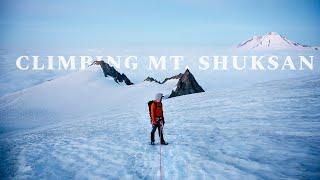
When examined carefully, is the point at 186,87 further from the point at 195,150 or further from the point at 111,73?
the point at 195,150

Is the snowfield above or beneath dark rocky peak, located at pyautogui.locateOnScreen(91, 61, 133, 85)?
beneath

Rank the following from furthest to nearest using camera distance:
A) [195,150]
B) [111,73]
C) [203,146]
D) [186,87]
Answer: [111,73], [186,87], [203,146], [195,150]

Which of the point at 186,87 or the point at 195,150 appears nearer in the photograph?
the point at 195,150

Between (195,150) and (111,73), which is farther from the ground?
(111,73)

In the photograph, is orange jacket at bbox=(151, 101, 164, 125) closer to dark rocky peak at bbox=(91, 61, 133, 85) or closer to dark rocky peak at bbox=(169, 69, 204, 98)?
dark rocky peak at bbox=(169, 69, 204, 98)

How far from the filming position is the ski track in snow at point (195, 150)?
8336 mm

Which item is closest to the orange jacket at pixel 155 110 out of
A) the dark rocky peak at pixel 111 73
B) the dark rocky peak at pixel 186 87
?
the dark rocky peak at pixel 186 87

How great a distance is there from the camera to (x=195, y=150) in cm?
1034

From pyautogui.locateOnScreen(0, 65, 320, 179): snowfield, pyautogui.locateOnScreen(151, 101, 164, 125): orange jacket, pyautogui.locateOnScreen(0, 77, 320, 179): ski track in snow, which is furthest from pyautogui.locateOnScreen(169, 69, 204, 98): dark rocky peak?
pyautogui.locateOnScreen(151, 101, 164, 125): orange jacket

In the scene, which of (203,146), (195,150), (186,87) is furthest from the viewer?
(186,87)

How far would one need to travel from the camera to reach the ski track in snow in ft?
27.3

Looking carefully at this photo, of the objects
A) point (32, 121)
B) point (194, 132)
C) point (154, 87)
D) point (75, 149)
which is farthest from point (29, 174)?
point (154, 87)

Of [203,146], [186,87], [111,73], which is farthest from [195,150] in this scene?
[111,73]

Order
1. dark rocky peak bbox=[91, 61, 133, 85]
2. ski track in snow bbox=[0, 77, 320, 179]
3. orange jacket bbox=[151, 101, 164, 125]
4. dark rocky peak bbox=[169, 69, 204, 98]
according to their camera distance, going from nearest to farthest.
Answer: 1. ski track in snow bbox=[0, 77, 320, 179]
2. orange jacket bbox=[151, 101, 164, 125]
3. dark rocky peak bbox=[169, 69, 204, 98]
4. dark rocky peak bbox=[91, 61, 133, 85]
